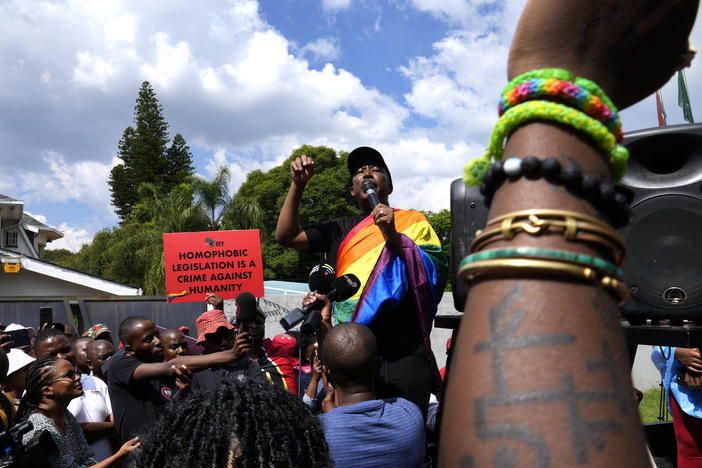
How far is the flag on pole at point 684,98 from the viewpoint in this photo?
4.29 meters

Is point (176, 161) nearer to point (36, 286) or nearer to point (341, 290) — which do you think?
point (36, 286)

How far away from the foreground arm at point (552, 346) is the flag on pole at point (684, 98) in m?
4.26

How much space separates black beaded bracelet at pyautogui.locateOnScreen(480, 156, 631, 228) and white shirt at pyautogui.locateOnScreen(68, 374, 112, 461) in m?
3.94

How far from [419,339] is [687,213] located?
1.32 meters

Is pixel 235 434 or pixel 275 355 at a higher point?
pixel 235 434

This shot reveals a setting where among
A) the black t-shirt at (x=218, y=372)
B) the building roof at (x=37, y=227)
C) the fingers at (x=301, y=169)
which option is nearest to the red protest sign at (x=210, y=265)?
the black t-shirt at (x=218, y=372)

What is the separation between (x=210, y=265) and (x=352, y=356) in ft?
27.3

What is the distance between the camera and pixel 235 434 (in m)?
1.28

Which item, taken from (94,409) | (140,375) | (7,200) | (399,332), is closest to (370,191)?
(399,332)

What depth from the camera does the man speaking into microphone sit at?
2.66m

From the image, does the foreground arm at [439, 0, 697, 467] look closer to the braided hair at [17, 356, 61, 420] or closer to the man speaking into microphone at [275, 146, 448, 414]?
the man speaking into microphone at [275, 146, 448, 414]

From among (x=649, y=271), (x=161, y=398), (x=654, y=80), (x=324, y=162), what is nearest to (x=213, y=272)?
(x=161, y=398)

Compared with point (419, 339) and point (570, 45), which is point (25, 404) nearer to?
point (419, 339)

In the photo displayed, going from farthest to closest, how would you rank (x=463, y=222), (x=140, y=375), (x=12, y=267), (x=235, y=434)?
(x=12, y=267) → (x=140, y=375) → (x=463, y=222) → (x=235, y=434)
